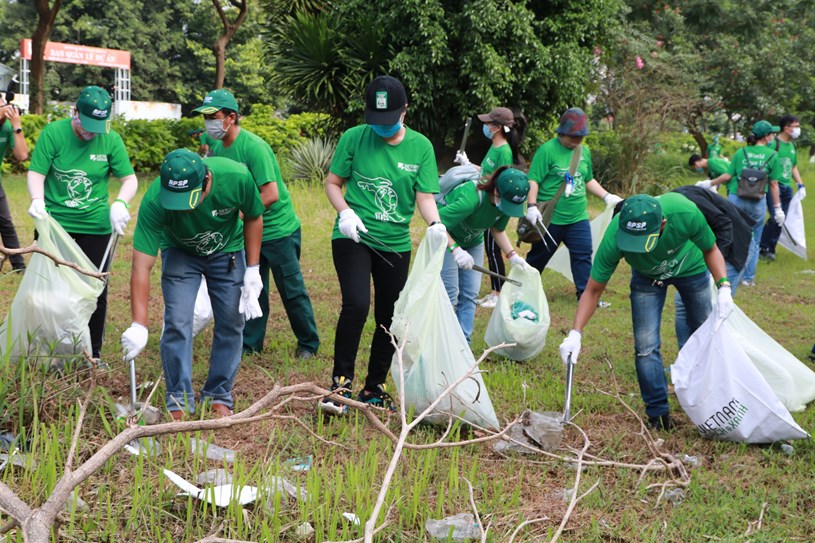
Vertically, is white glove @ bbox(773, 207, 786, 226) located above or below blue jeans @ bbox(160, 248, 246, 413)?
below

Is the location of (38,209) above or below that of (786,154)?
above

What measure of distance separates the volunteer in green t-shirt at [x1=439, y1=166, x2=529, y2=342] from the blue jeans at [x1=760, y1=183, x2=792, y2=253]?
206 inches

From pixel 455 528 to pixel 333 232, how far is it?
177 cm

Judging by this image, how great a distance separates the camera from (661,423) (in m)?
4.34

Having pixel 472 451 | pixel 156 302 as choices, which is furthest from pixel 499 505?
pixel 156 302

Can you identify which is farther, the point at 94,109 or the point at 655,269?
the point at 94,109

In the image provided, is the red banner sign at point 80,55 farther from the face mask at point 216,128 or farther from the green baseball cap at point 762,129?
the face mask at point 216,128

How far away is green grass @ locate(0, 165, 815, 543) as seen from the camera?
2.89m

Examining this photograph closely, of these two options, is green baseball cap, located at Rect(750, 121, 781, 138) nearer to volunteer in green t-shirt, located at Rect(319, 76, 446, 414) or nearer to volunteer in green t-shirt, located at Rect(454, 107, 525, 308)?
volunteer in green t-shirt, located at Rect(454, 107, 525, 308)

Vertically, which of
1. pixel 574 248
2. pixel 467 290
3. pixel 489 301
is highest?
pixel 467 290

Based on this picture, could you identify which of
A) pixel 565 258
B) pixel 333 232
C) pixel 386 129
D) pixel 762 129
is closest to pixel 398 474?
pixel 333 232

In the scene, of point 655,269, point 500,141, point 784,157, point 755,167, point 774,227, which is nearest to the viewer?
point 655,269

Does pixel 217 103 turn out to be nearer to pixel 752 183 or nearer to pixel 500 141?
pixel 500 141

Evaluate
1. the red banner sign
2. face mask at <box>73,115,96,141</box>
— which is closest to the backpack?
face mask at <box>73,115,96,141</box>
